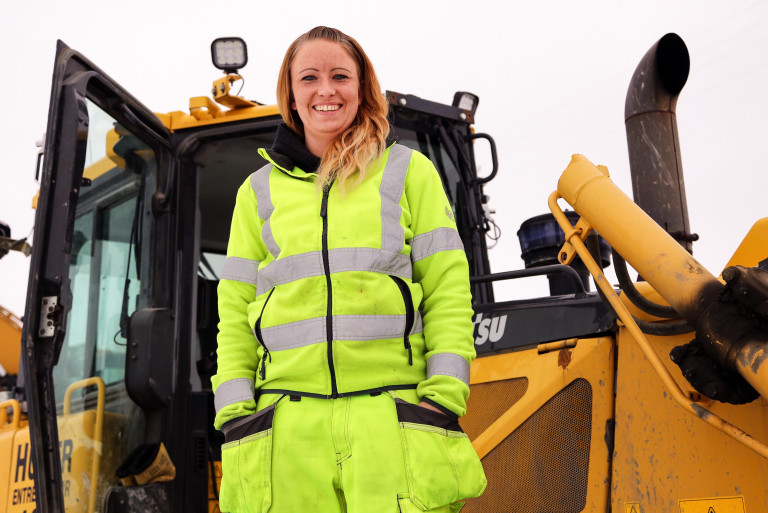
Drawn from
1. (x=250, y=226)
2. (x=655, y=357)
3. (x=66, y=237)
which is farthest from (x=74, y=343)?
(x=655, y=357)

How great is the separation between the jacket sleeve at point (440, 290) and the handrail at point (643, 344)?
41 cm

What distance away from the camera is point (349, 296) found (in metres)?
1.62

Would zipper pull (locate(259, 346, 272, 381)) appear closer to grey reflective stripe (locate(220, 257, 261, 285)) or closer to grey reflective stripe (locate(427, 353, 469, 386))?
grey reflective stripe (locate(220, 257, 261, 285))

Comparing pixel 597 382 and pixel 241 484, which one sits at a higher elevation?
pixel 597 382

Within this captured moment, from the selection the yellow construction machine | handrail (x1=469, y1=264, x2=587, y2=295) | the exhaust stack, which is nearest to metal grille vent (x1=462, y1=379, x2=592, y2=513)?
the yellow construction machine

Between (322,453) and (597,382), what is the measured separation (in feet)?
3.28

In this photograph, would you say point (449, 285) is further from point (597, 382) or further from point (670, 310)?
point (597, 382)

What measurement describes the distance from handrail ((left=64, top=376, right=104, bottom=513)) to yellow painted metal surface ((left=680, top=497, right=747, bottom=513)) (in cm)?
208

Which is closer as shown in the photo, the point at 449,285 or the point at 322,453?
the point at 322,453

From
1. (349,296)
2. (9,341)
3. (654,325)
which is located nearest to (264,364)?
(349,296)

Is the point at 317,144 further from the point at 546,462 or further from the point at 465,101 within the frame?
the point at 465,101

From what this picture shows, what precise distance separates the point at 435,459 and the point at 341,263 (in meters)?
0.44

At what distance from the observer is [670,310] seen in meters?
1.91

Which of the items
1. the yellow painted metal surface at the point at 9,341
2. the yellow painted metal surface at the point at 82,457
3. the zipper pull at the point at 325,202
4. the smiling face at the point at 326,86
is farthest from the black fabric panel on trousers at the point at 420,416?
the yellow painted metal surface at the point at 9,341
